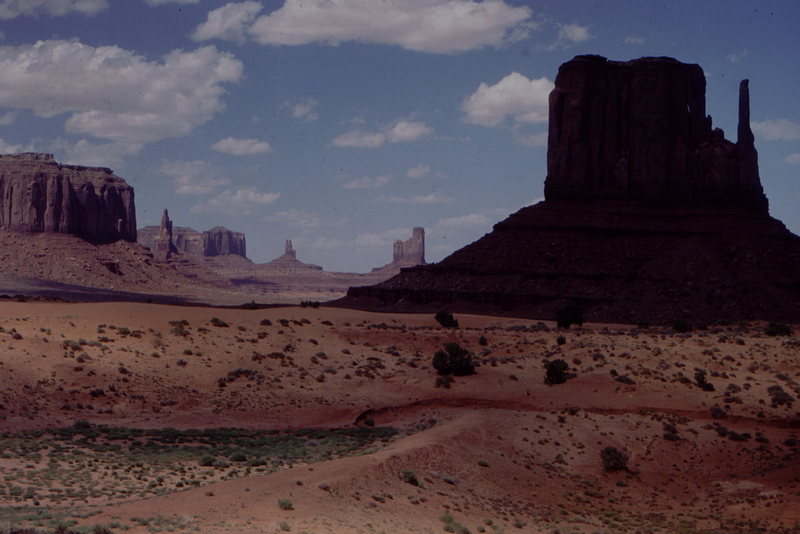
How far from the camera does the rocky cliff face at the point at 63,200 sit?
515 feet

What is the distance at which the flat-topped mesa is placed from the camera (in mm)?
93688

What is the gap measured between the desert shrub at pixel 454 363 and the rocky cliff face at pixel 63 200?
12642 cm

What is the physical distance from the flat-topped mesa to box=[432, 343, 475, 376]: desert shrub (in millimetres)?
54027

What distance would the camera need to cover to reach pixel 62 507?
21500 mm

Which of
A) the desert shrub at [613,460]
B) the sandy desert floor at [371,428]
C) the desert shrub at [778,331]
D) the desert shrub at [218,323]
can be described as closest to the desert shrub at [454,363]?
the sandy desert floor at [371,428]

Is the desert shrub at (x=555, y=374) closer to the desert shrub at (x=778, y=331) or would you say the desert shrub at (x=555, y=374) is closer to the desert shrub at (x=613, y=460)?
the desert shrub at (x=613, y=460)

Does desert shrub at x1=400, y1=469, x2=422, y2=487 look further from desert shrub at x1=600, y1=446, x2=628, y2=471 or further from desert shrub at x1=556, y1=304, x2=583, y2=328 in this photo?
desert shrub at x1=556, y1=304, x2=583, y2=328

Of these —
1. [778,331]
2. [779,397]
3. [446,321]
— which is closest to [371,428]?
[779,397]

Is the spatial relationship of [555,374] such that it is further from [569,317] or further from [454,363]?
[569,317]

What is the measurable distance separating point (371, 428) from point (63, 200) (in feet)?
445

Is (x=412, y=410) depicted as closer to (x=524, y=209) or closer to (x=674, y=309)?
(x=674, y=309)

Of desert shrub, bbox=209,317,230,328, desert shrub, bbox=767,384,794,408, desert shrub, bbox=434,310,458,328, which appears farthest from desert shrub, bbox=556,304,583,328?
desert shrub, bbox=767,384,794,408

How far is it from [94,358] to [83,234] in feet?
419

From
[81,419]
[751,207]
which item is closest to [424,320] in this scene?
[81,419]
